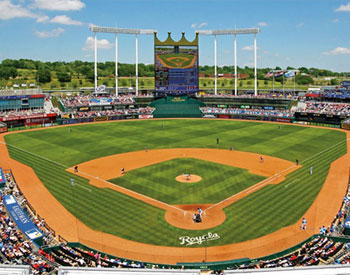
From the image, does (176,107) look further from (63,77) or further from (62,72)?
(62,72)

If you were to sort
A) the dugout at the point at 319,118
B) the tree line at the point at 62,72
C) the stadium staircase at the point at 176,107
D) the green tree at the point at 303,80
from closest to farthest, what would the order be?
the dugout at the point at 319,118 < the stadium staircase at the point at 176,107 < the tree line at the point at 62,72 < the green tree at the point at 303,80

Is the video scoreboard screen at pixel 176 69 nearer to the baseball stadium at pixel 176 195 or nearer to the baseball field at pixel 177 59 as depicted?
the baseball field at pixel 177 59

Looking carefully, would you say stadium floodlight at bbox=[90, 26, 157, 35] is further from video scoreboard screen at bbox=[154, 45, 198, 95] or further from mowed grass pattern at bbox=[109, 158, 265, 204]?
mowed grass pattern at bbox=[109, 158, 265, 204]

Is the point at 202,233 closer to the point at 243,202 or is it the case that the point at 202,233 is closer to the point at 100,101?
the point at 243,202

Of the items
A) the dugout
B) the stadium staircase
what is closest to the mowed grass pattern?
the dugout

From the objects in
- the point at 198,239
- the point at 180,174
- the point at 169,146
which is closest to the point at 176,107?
the point at 169,146

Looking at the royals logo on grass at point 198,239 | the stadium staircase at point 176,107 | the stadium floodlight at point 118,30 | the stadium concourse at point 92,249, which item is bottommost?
the royals logo on grass at point 198,239

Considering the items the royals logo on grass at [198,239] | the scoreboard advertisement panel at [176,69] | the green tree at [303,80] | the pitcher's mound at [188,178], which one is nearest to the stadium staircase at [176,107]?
the scoreboard advertisement panel at [176,69]
